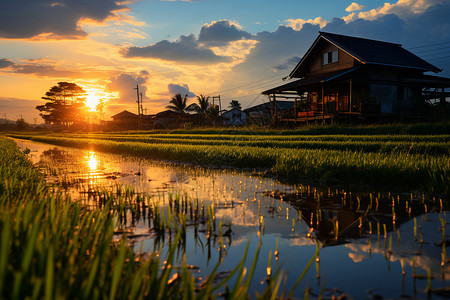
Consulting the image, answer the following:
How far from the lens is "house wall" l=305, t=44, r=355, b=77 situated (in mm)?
25562

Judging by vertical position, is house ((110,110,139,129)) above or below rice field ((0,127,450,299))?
above

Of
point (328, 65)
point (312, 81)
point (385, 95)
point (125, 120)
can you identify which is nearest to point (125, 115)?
point (125, 120)

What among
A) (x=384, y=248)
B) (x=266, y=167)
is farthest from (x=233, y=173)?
(x=384, y=248)

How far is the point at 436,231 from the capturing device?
3.91 metres

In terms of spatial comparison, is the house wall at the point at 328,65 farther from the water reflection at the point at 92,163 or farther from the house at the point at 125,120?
the house at the point at 125,120

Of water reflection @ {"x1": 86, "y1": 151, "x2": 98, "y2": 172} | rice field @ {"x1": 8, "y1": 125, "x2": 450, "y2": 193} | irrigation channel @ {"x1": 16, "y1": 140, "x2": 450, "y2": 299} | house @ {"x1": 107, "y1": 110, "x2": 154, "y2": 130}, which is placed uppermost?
house @ {"x1": 107, "y1": 110, "x2": 154, "y2": 130}

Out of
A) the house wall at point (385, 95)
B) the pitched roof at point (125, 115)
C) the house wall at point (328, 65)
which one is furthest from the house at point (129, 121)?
the house wall at point (385, 95)

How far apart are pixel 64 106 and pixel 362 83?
71762 mm

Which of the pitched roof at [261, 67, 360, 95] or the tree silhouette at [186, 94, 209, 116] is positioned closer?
the pitched roof at [261, 67, 360, 95]

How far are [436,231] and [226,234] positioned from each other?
8.12 feet

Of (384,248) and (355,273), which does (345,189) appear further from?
(355,273)

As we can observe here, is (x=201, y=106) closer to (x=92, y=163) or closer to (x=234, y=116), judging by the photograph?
(x=234, y=116)

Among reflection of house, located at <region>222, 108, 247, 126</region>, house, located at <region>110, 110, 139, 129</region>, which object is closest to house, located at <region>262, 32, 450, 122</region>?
reflection of house, located at <region>222, 108, 247, 126</region>

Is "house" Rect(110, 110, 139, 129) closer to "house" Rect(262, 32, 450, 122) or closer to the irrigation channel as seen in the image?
"house" Rect(262, 32, 450, 122)
